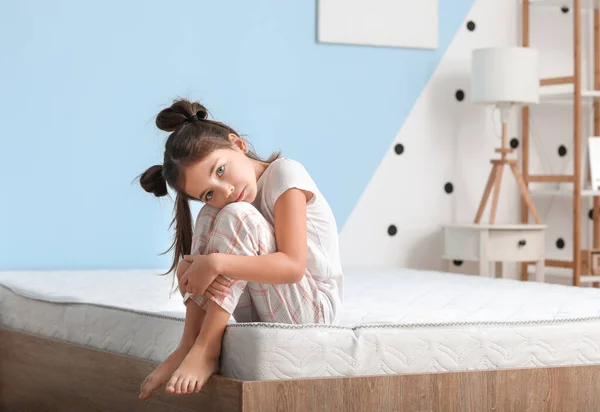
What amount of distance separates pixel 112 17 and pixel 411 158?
132 centimetres

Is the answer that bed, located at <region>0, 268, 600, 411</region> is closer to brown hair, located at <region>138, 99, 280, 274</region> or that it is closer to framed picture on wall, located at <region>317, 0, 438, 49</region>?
brown hair, located at <region>138, 99, 280, 274</region>

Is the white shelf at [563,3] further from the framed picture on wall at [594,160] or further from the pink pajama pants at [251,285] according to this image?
the pink pajama pants at [251,285]


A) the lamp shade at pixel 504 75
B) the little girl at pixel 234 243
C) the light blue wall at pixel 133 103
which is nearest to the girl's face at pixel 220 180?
the little girl at pixel 234 243

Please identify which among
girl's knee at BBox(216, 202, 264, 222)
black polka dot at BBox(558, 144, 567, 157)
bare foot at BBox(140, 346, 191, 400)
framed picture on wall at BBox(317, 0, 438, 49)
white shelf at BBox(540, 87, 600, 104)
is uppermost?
framed picture on wall at BBox(317, 0, 438, 49)

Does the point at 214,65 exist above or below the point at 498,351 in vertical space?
above

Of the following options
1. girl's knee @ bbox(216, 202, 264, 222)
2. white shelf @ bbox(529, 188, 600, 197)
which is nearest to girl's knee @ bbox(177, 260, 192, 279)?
girl's knee @ bbox(216, 202, 264, 222)

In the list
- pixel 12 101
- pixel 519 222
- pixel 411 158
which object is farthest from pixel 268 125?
pixel 519 222

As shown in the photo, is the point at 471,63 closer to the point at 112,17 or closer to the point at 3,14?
the point at 112,17

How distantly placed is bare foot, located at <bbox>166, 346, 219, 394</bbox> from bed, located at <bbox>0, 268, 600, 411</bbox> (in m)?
0.03

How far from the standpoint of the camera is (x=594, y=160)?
13.1ft

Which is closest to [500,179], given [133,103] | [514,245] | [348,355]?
[514,245]

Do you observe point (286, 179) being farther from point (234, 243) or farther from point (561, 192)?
point (561, 192)

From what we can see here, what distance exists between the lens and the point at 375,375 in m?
1.65

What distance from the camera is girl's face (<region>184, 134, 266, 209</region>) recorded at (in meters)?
1.72
